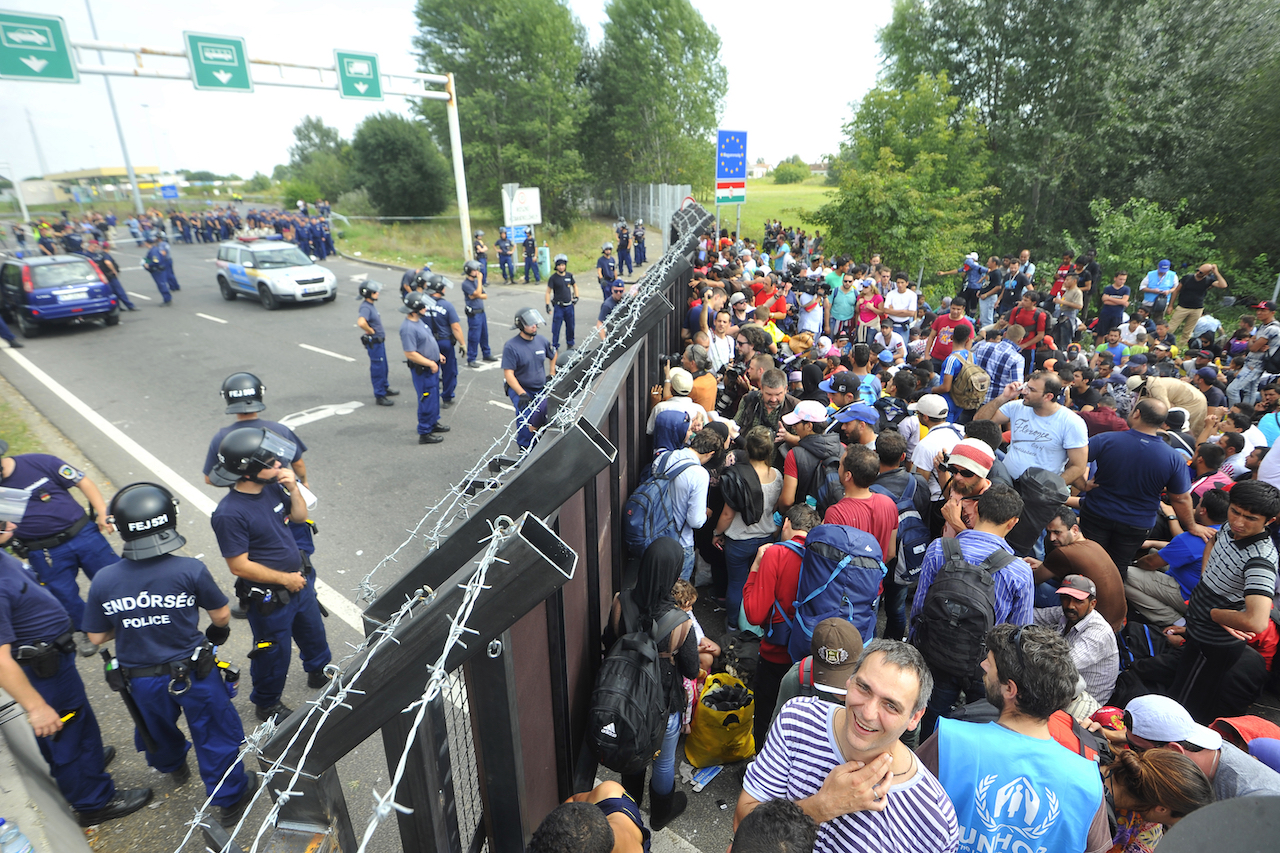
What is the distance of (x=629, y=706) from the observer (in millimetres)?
2797

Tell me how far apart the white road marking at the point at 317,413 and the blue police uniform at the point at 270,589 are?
5736mm

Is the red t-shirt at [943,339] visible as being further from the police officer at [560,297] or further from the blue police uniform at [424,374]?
A: the blue police uniform at [424,374]

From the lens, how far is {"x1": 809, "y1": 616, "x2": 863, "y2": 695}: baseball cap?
2756 mm

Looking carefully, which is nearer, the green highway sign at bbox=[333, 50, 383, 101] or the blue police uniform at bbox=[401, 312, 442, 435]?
the blue police uniform at bbox=[401, 312, 442, 435]

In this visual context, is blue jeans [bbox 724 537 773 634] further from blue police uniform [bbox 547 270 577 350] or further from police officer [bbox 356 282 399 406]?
blue police uniform [bbox 547 270 577 350]

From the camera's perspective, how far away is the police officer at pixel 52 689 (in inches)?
127

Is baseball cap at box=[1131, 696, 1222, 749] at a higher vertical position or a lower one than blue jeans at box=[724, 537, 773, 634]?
higher

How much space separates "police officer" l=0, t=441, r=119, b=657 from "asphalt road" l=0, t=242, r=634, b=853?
27.1 inches

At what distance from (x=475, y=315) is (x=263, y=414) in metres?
4.03

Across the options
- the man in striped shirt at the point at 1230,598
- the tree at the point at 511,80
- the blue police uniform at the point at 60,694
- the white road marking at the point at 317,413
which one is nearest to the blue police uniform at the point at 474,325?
the white road marking at the point at 317,413

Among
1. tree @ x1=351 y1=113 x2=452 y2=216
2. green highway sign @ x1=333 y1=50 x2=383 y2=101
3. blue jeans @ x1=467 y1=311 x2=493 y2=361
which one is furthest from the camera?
tree @ x1=351 y1=113 x2=452 y2=216

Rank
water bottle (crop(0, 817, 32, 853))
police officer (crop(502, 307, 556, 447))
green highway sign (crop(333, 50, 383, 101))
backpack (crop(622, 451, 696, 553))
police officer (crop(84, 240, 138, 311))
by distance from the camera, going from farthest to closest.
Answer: green highway sign (crop(333, 50, 383, 101))
police officer (crop(84, 240, 138, 311))
police officer (crop(502, 307, 556, 447))
backpack (crop(622, 451, 696, 553))
water bottle (crop(0, 817, 32, 853))

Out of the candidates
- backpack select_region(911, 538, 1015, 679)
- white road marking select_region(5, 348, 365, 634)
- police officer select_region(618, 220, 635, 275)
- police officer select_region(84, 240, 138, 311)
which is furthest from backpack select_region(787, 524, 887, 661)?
police officer select_region(618, 220, 635, 275)

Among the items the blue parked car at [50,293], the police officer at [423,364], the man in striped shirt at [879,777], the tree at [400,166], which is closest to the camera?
the man in striped shirt at [879,777]
